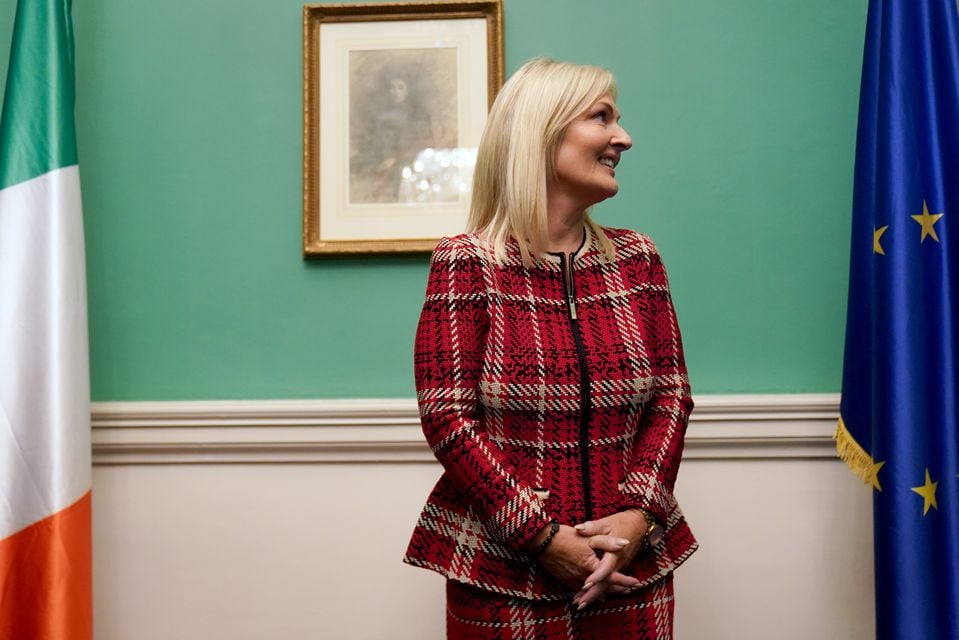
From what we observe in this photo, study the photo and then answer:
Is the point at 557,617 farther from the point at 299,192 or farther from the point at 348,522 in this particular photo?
the point at 299,192

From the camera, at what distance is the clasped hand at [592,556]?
3.74ft

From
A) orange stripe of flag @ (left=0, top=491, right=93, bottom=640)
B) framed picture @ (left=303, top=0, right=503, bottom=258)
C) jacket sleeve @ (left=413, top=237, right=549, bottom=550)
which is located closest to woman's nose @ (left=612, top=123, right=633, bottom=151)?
jacket sleeve @ (left=413, top=237, right=549, bottom=550)

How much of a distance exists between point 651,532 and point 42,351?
4.23 ft

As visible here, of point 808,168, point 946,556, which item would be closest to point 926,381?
point 946,556

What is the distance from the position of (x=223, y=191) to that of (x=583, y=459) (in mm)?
1229

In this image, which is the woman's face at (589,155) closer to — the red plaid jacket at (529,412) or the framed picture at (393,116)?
the red plaid jacket at (529,412)

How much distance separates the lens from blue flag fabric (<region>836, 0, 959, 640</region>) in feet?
5.18

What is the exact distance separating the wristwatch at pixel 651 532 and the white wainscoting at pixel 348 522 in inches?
28.4

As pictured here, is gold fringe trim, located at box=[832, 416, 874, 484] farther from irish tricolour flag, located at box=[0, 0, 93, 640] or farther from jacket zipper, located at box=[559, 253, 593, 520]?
irish tricolour flag, located at box=[0, 0, 93, 640]

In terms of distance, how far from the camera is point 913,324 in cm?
160

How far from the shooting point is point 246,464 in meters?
1.99

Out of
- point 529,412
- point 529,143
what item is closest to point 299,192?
point 529,143

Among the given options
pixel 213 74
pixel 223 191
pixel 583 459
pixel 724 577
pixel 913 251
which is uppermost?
pixel 213 74

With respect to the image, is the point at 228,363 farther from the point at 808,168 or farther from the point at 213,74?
the point at 808,168
